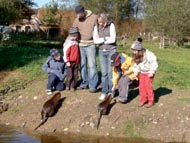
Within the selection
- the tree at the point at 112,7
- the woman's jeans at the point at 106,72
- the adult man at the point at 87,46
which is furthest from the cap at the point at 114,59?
the tree at the point at 112,7

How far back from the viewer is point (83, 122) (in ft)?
31.5

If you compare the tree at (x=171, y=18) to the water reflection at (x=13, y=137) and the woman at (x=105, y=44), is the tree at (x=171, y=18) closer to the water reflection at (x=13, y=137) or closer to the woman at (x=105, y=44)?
the woman at (x=105, y=44)

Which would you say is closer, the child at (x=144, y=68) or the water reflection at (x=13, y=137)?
the water reflection at (x=13, y=137)

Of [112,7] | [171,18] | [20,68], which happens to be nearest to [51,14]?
[112,7]

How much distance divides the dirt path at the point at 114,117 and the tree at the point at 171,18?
3946 cm

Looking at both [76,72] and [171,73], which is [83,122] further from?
[171,73]

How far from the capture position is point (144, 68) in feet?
32.4

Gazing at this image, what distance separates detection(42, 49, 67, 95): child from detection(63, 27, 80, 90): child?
9.6 inches

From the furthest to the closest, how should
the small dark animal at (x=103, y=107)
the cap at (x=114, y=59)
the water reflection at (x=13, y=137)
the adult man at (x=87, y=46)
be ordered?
the adult man at (x=87, y=46) < the cap at (x=114, y=59) < the small dark animal at (x=103, y=107) < the water reflection at (x=13, y=137)

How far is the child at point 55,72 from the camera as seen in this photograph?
36.5ft

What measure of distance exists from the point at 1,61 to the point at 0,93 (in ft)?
12.3

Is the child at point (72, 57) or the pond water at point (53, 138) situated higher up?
the child at point (72, 57)

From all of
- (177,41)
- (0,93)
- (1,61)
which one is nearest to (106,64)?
(0,93)

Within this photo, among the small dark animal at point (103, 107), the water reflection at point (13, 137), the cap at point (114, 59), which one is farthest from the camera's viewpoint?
the cap at point (114, 59)
